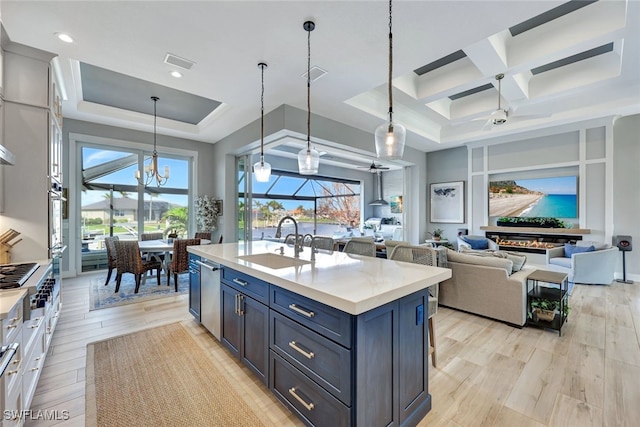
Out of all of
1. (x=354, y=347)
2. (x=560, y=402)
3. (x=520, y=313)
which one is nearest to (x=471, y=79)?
(x=520, y=313)

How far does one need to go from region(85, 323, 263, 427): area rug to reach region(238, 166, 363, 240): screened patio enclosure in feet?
15.8

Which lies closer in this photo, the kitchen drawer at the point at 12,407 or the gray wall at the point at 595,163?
the kitchen drawer at the point at 12,407

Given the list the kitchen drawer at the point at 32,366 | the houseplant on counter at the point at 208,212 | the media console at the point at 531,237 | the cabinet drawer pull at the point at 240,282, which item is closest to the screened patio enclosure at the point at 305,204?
the houseplant on counter at the point at 208,212

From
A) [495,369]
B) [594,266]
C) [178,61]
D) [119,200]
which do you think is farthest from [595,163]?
[119,200]

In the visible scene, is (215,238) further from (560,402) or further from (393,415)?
(560,402)

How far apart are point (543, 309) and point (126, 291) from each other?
5749mm

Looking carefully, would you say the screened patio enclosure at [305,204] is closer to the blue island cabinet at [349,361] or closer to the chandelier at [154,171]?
the chandelier at [154,171]

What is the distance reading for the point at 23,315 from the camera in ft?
5.31

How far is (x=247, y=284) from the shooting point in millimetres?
2146

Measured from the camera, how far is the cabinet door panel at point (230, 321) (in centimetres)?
231

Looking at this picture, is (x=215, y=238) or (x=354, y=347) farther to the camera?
(x=215, y=238)

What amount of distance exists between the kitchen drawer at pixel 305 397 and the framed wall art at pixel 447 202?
6794mm

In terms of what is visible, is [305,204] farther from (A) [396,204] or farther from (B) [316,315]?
(B) [316,315]

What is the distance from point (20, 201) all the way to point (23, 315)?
1700 mm
